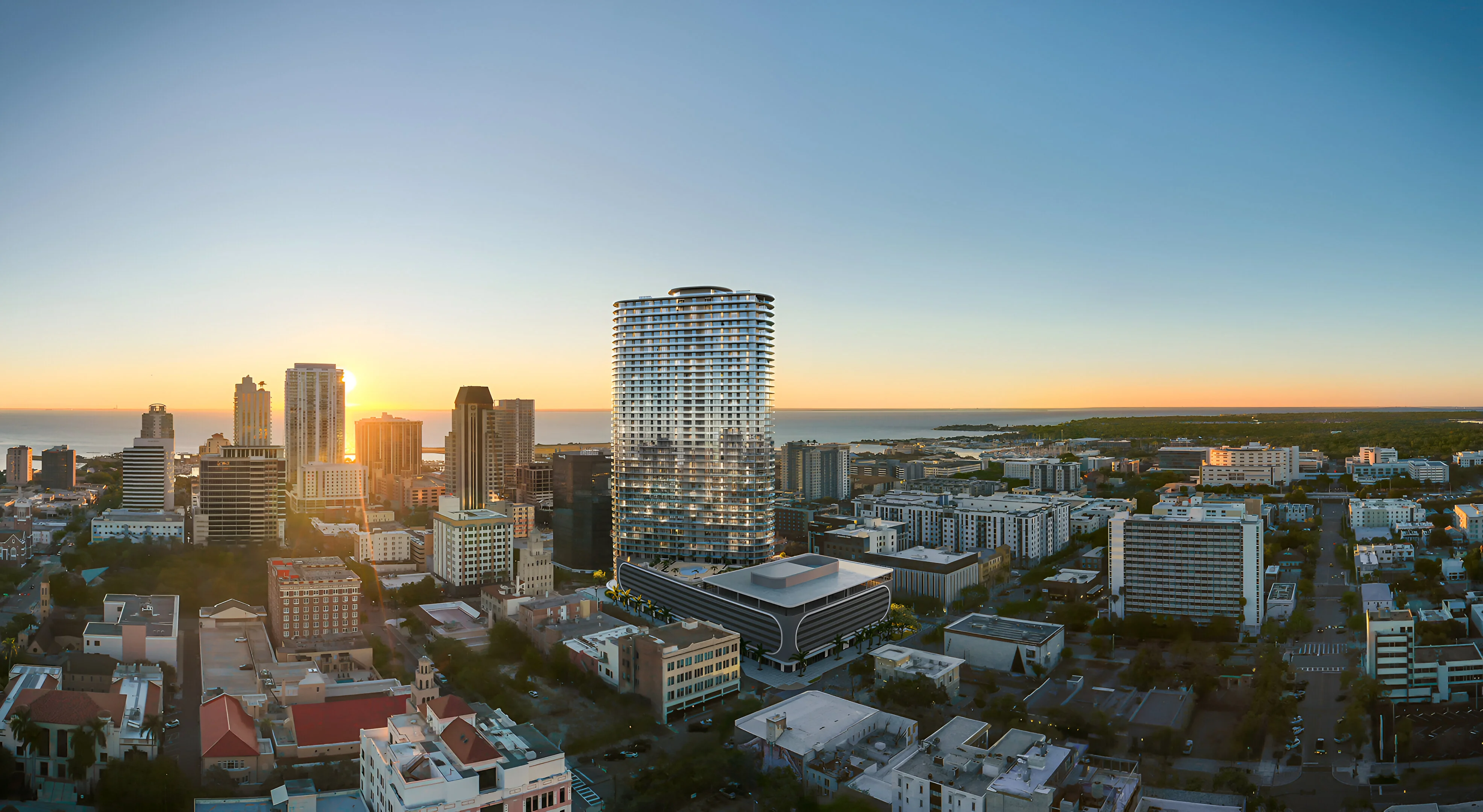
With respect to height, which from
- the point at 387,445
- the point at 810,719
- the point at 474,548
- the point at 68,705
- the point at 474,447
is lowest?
the point at 810,719

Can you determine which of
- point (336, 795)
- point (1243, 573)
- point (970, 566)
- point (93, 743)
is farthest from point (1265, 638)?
point (93, 743)

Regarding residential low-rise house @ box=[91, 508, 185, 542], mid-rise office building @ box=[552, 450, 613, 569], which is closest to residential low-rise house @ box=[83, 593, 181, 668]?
mid-rise office building @ box=[552, 450, 613, 569]

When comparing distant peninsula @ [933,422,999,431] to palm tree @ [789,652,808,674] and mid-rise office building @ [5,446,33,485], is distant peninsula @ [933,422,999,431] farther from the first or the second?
palm tree @ [789,652,808,674]

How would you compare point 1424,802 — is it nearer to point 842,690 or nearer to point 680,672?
point 842,690

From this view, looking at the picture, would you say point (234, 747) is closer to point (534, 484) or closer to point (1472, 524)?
point (534, 484)

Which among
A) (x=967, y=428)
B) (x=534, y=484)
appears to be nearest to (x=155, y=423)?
(x=534, y=484)

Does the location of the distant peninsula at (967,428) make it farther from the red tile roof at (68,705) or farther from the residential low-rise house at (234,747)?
the red tile roof at (68,705)
